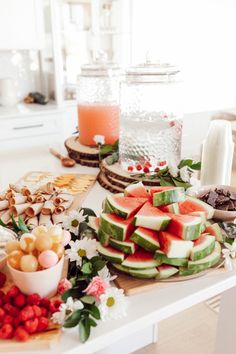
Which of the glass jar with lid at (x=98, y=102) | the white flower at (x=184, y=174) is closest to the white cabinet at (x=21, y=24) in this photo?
the glass jar with lid at (x=98, y=102)

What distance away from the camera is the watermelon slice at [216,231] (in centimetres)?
83

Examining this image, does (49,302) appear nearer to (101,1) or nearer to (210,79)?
(101,1)

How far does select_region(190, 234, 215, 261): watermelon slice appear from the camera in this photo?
745mm

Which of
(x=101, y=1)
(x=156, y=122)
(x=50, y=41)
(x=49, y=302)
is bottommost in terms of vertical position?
(x=49, y=302)

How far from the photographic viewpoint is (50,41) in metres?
3.16

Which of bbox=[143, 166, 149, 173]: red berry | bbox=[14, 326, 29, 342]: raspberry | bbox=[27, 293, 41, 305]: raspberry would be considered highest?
bbox=[143, 166, 149, 173]: red berry

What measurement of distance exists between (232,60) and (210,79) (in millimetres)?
388

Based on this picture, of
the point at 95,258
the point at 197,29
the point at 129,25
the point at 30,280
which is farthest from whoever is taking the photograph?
the point at 197,29

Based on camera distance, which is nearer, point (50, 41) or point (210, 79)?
point (50, 41)

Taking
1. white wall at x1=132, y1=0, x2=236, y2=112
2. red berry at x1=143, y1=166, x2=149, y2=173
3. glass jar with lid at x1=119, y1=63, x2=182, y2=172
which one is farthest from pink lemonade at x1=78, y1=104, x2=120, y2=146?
white wall at x1=132, y1=0, x2=236, y2=112

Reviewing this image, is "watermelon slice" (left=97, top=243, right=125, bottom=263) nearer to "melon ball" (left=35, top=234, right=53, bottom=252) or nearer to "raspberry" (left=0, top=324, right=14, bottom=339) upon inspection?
"melon ball" (left=35, top=234, right=53, bottom=252)

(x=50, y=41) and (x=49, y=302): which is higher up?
(x=50, y=41)

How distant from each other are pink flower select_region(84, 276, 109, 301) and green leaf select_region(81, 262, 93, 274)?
4cm

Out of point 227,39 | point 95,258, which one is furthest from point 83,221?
point 227,39
